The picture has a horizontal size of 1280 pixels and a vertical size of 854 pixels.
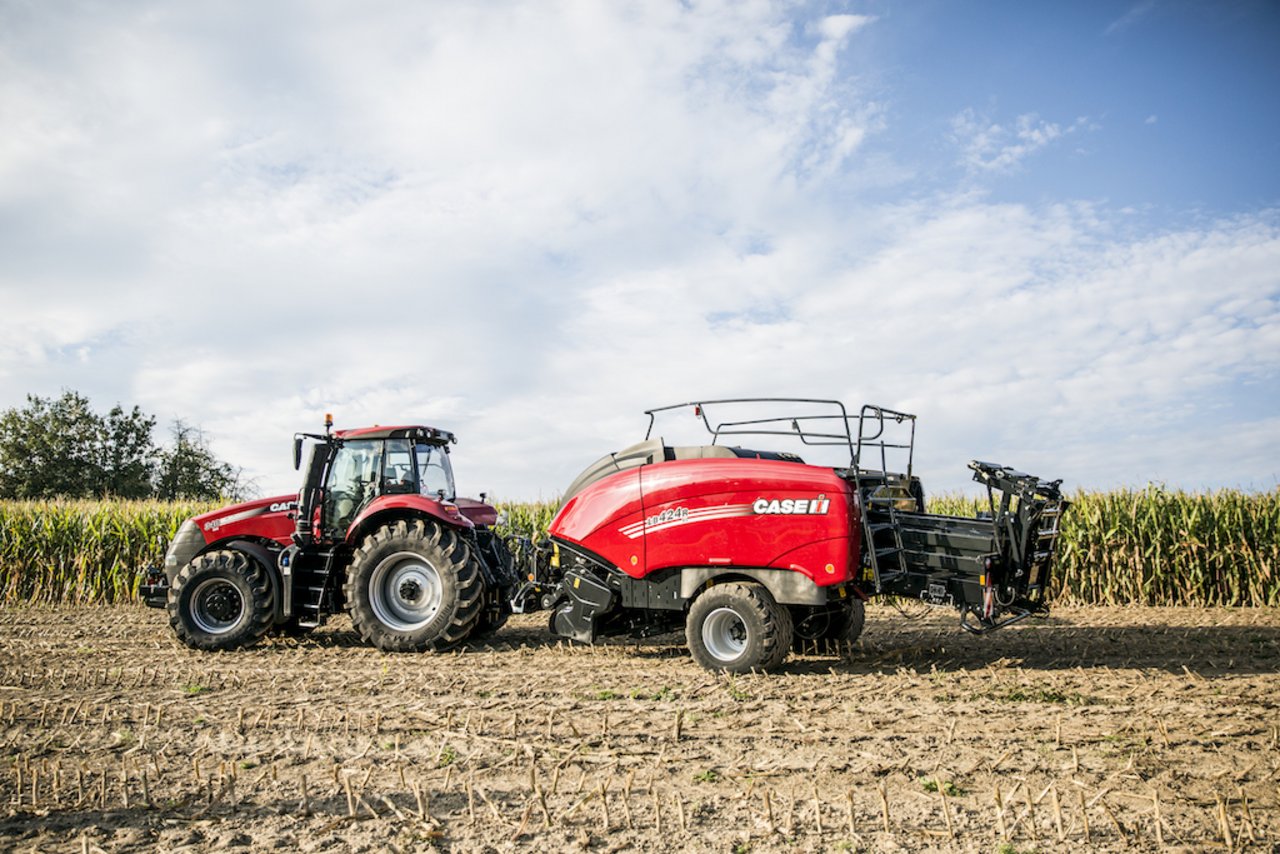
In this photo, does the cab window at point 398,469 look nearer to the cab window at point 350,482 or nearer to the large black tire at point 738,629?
the cab window at point 350,482

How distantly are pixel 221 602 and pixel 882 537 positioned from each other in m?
6.99

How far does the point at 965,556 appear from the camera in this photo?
825cm

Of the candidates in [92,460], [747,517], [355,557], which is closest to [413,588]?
[355,557]

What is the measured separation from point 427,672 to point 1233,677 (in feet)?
23.5

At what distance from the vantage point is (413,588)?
973 centimetres

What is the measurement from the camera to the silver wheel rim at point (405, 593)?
31.6ft

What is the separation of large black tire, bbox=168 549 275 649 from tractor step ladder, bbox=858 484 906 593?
627 centimetres

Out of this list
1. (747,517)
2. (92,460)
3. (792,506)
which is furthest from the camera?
(92,460)

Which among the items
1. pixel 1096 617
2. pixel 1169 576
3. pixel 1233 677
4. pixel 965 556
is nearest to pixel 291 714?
pixel 965 556

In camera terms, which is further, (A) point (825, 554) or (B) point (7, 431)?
(B) point (7, 431)

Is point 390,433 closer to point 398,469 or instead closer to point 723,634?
point 398,469

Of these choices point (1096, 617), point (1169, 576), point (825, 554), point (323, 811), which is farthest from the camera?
point (1169, 576)

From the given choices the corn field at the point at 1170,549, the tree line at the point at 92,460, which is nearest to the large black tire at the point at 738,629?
the corn field at the point at 1170,549

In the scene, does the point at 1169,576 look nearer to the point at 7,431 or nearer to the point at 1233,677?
the point at 1233,677
